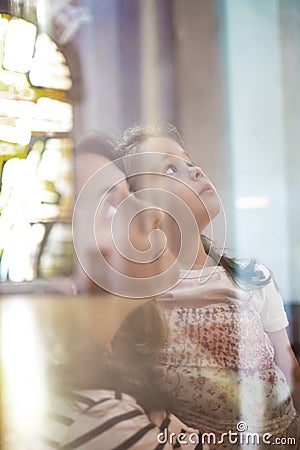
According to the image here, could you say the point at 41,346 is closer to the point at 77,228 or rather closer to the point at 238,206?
the point at 77,228

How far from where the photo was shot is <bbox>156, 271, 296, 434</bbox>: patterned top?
3.21 feet

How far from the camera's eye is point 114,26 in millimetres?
1056

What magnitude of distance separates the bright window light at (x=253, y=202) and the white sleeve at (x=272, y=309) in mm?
103

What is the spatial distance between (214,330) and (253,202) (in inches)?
8.5

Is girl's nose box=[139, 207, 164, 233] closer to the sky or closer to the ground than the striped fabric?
closer to the sky

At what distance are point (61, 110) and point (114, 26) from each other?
0.17 metres

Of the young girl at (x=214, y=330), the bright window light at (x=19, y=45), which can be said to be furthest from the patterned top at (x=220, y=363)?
the bright window light at (x=19, y=45)

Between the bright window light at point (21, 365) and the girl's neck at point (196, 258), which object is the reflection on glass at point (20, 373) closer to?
A: the bright window light at point (21, 365)

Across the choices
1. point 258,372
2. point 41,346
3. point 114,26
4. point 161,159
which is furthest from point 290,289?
point 114,26

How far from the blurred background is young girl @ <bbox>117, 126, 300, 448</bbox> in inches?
1.1

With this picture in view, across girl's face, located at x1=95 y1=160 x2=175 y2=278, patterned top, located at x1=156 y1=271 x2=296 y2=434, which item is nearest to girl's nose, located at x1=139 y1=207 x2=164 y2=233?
girl's face, located at x1=95 y1=160 x2=175 y2=278

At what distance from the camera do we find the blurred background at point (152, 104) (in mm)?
1012

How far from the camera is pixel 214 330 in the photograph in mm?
994

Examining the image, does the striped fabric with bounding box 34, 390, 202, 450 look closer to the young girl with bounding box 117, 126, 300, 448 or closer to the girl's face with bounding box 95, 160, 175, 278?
the young girl with bounding box 117, 126, 300, 448
